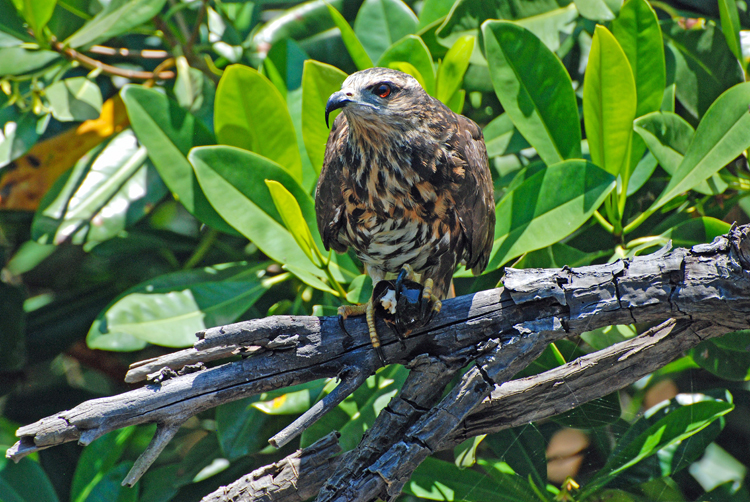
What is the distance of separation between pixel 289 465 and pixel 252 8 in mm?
1987

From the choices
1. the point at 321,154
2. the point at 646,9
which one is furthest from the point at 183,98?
the point at 646,9

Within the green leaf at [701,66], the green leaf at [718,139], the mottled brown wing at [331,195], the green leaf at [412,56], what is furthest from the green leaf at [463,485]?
the green leaf at [701,66]

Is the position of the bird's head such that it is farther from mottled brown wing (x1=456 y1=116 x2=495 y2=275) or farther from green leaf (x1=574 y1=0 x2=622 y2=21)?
green leaf (x1=574 y1=0 x2=622 y2=21)

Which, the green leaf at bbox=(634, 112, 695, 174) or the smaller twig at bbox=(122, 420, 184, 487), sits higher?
the green leaf at bbox=(634, 112, 695, 174)

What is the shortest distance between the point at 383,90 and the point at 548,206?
1.82 feet

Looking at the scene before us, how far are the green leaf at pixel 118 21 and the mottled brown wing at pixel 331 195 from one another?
730mm

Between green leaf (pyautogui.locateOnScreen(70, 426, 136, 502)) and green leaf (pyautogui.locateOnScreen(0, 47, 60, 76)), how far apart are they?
1.29m

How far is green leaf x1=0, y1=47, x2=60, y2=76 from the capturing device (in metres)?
1.91

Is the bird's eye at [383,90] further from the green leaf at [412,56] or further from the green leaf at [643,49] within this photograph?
the green leaf at [643,49]

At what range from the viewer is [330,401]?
3.71ft

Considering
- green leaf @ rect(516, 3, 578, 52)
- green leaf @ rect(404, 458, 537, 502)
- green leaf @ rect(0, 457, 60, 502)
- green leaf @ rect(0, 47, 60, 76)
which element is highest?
green leaf @ rect(516, 3, 578, 52)

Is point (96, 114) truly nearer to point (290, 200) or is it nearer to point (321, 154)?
point (321, 154)

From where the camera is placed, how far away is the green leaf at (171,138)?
1.73 m

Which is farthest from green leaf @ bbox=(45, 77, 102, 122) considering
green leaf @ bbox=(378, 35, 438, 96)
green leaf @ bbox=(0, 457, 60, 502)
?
green leaf @ bbox=(0, 457, 60, 502)
